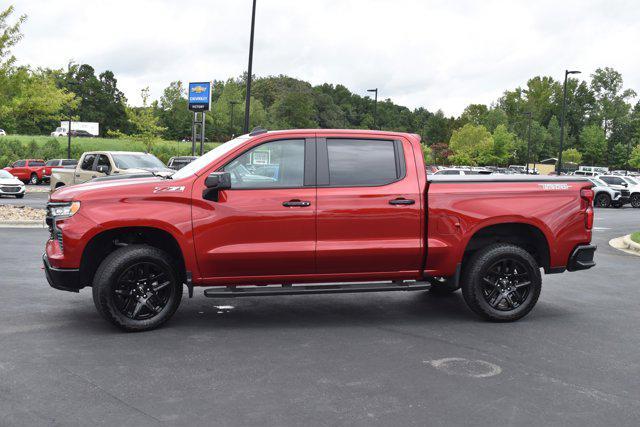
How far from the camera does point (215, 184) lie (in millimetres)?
6281

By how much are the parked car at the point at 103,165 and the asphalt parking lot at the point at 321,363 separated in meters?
12.8

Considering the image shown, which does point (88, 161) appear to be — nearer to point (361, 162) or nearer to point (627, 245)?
point (627, 245)

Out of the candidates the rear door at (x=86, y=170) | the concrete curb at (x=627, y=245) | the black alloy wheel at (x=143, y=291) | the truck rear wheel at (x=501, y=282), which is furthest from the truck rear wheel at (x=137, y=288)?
the rear door at (x=86, y=170)

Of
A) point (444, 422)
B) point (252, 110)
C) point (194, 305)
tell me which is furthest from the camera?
point (252, 110)

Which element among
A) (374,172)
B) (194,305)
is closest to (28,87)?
(194,305)

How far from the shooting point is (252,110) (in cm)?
9775

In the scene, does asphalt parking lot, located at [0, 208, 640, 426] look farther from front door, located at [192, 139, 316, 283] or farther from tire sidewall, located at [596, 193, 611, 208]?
tire sidewall, located at [596, 193, 611, 208]

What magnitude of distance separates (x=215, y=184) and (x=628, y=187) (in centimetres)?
3128

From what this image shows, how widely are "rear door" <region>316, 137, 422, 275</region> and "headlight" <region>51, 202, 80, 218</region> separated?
2.27 metres

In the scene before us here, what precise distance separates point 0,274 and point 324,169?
5364mm

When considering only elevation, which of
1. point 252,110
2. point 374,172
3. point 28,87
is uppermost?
point 252,110

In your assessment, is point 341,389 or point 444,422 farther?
point 341,389

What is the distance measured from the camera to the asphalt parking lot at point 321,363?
14.5ft

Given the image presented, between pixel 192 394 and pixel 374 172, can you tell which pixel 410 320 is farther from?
pixel 192 394
